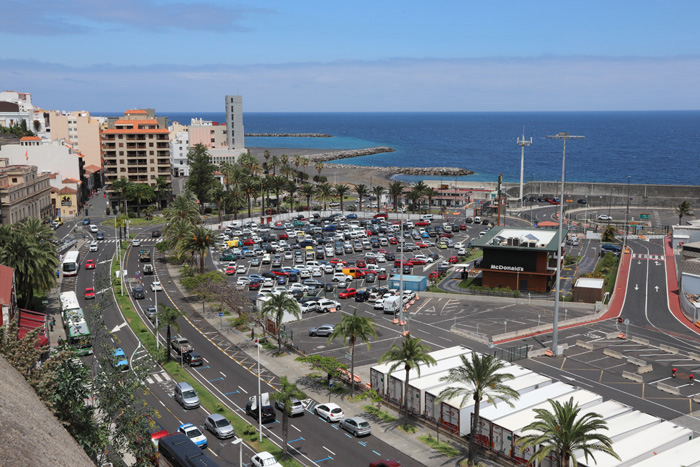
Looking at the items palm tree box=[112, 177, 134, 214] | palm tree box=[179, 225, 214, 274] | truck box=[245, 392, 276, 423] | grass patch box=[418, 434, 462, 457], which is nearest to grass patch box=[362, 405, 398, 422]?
grass patch box=[418, 434, 462, 457]

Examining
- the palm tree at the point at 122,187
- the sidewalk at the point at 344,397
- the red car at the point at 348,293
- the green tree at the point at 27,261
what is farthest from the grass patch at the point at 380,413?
the palm tree at the point at 122,187

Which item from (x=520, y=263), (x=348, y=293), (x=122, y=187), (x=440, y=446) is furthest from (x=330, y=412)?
(x=122, y=187)

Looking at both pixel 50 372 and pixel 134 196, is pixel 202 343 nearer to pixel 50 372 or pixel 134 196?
pixel 50 372

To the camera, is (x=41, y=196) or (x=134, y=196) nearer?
(x=41, y=196)

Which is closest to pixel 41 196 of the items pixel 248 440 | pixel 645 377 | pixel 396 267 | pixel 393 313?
pixel 396 267

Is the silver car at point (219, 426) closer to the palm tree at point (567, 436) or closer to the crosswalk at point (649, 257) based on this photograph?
the palm tree at point (567, 436)

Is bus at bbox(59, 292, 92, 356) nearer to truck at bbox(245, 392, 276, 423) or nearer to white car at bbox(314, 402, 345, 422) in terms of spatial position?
truck at bbox(245, 392, 276, 423)

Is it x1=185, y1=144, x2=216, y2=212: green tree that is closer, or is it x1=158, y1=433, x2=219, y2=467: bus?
x1=158, y1=433, x2=219, y2=467: bus
